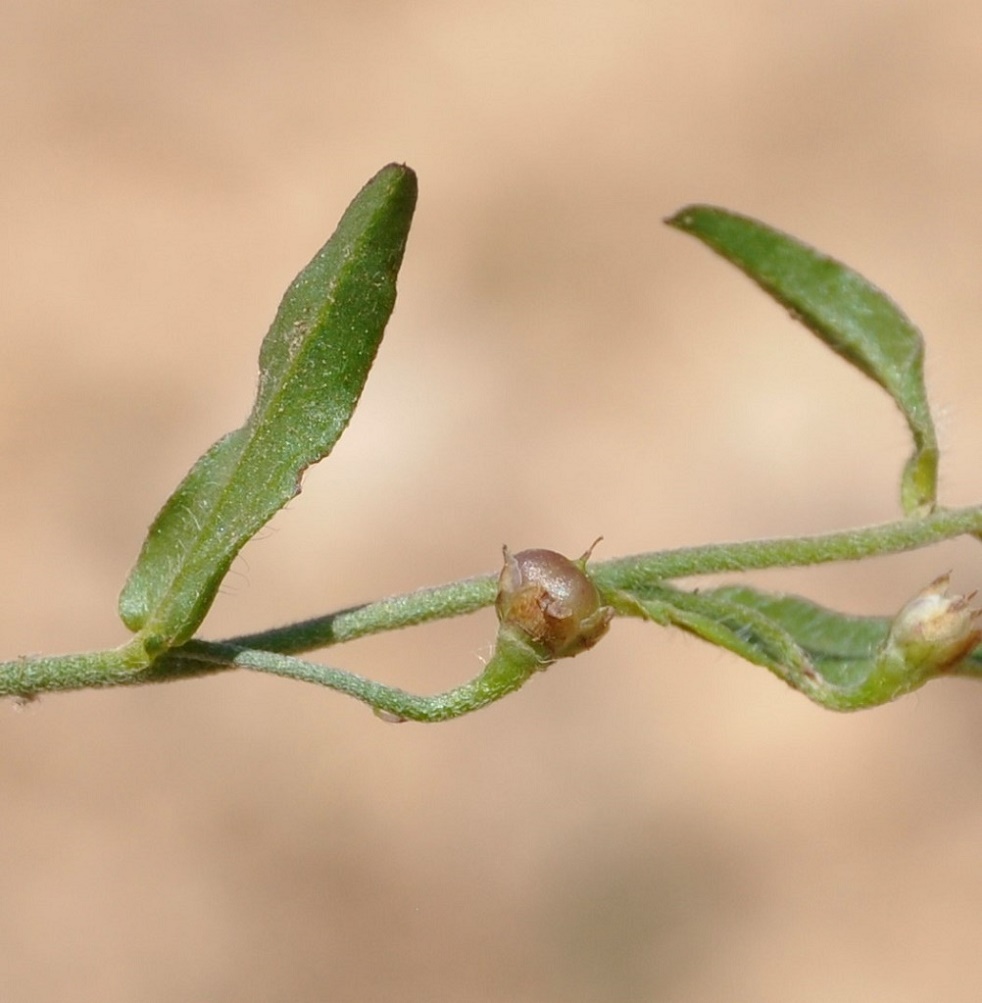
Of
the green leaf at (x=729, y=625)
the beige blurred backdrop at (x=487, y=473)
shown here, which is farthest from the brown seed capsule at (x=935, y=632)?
the beige blurred backdrop at (x=487, y=473)

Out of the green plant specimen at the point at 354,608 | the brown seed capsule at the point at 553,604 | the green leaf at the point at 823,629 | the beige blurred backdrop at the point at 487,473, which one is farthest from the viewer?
the beige blurred backdrop at the point at 487,473

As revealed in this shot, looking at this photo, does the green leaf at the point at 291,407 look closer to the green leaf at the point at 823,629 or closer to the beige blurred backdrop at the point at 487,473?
the green leaf at the point at 823,629

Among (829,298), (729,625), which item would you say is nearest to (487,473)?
(829,298)

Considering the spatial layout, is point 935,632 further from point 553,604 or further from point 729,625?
point 553,604

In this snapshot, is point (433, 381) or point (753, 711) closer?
point (753, 711)

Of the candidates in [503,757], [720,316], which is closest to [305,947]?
[503,757]

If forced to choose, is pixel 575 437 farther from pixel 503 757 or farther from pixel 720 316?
pixel 503 757
